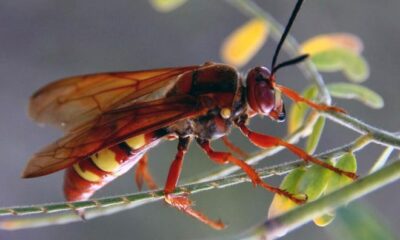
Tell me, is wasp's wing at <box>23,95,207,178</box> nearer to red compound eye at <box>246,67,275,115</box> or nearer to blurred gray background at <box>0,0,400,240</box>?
red compound eye at <box>246,67,275,115</box>

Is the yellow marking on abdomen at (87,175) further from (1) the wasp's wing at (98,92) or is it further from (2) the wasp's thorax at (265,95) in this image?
(2) the wasp's thorax at (265,95)

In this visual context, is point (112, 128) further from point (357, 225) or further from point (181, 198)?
point (357, 225)

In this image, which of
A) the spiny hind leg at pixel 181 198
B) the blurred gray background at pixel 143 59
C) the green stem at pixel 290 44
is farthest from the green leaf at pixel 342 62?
the blurred gray background at pixel 143 59

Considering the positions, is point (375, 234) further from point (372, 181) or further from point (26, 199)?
point (26, 199)

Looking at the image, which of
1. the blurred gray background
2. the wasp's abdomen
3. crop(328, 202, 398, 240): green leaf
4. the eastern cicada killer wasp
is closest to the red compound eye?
the eastern cicada killer wasp

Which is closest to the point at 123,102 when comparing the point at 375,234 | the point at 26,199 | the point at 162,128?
the point at 162,128

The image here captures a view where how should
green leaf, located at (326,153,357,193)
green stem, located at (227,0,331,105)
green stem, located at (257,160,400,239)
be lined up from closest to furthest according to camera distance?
green stem, located at (257,160,400,239), green leaf, located at (326,153,357,193), green stem, located at (227,0,331,105)

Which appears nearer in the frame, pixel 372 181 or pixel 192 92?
pixel 372 181

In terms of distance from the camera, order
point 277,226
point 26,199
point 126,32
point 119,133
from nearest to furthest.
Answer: point 277,226
point 119,133
point 26,199
point 126,32
